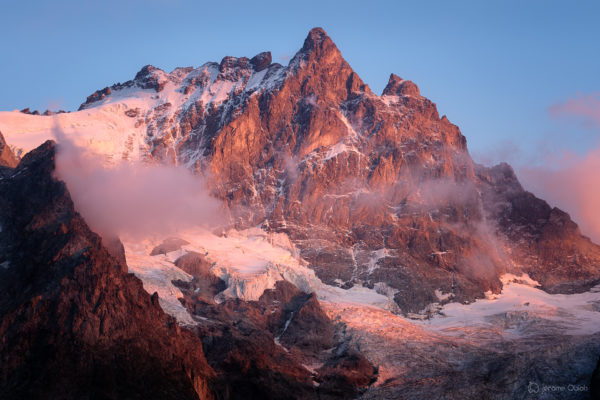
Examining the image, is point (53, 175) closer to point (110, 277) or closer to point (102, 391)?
point (110, 277)

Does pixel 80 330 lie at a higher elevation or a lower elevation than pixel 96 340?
higher

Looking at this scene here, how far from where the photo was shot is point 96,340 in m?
133

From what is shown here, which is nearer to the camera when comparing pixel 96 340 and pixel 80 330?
pixel 80 330

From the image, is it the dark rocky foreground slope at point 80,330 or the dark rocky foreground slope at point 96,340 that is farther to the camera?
the dark rocky foreground slope at point 96,340

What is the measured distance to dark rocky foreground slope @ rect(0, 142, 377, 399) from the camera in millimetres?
126312

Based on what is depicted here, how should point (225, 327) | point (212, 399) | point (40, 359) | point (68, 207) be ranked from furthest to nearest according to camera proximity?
point (225, 327) → point (68, 207) → point (212, 399) → point (40, 359)

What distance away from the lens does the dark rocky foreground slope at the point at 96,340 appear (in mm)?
126312

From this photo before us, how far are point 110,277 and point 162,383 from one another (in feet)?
89.3

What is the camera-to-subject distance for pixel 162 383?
13212 cm

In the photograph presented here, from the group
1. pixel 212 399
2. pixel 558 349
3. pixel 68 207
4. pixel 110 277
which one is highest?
pixel 68 207

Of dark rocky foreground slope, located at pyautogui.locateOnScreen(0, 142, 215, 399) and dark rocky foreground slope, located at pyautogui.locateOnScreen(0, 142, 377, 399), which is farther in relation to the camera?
dark rocky foreground slope, located at pyautogui.locateOnScreen(0, 142, 377, 399)

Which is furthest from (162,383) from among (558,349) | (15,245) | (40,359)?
(558,349)

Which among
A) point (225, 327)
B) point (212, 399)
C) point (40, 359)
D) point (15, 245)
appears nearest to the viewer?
point (40, 359)

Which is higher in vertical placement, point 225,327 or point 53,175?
point 53,175
